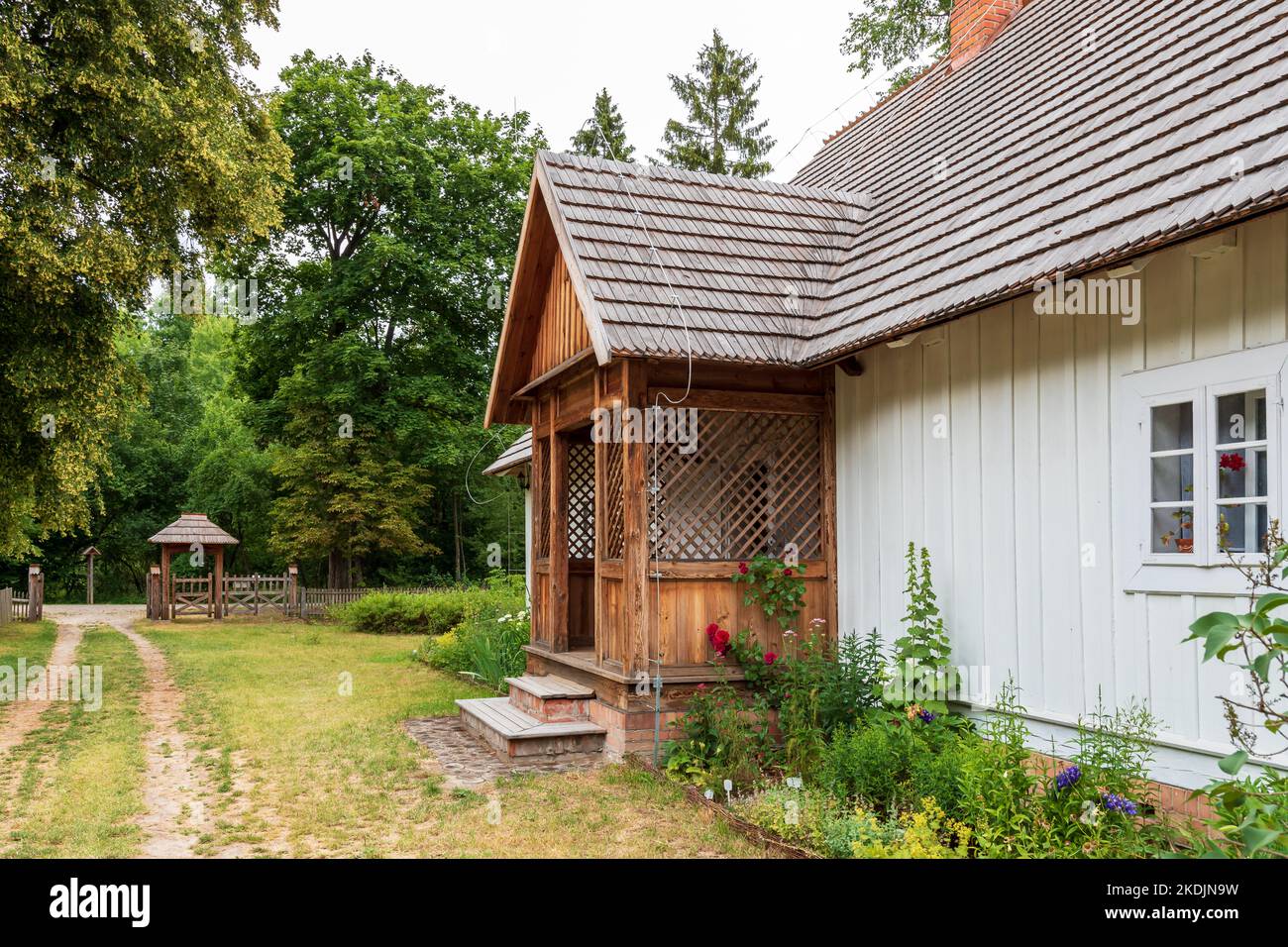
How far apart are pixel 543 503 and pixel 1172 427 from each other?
6724 mm

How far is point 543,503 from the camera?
10773mm

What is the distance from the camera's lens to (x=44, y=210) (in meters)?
12.5

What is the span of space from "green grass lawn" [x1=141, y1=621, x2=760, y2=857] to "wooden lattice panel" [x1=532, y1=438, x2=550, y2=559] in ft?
7.73

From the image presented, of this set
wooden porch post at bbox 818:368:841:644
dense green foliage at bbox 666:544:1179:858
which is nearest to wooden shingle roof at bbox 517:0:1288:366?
wooden porch post at bbox 818:368:841:644

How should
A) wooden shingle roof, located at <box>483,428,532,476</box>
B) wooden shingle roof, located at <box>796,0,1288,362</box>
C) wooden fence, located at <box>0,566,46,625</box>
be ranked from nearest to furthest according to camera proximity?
wooden shingle roof, located at <box>796,0,1288,362</box>
wooden shingle roof, located at <box>483,428,532,476</box>
wooden fence, located at <box>0,566,46,625</box>

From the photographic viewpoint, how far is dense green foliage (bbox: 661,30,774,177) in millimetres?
30688

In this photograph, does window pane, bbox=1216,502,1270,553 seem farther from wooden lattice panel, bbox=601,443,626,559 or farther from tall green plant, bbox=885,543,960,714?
wooden lattice panel, bbox=601,443,626,559

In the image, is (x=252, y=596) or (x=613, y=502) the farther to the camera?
(x=252, y=596)

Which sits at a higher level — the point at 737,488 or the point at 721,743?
the point at 737,488

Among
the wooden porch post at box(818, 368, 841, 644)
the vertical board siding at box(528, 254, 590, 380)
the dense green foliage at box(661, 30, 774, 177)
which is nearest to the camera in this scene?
the wooden porch post at box(818, 368, 841, 644)

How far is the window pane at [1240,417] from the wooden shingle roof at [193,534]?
83.0 feet

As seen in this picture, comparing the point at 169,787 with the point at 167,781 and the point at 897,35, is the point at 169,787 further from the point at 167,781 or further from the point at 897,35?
the point at 897,35

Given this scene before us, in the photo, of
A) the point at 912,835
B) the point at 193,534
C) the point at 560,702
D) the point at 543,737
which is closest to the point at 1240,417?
the point at 912,835

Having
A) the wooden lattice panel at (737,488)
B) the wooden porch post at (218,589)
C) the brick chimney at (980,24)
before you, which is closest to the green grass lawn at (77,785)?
the wooden lattice panel at (737,488)
